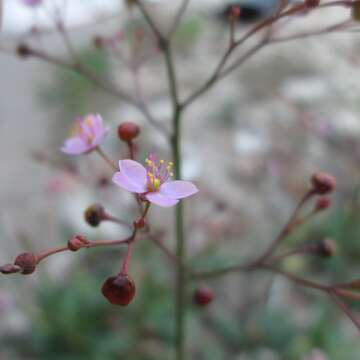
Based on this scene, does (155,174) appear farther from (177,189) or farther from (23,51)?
(23,51)

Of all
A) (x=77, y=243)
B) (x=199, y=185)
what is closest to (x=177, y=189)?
(x=77, y=243)

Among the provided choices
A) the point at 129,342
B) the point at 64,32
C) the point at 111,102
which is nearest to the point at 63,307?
the point at 129,342

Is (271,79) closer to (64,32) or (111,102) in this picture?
(111,102)

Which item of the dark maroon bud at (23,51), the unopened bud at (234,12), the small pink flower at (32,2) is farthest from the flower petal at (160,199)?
the small pink flower at (32,2)

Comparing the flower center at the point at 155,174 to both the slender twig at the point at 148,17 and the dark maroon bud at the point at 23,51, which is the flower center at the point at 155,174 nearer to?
the slender twig at the point at 148,17

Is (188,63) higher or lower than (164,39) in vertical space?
lower

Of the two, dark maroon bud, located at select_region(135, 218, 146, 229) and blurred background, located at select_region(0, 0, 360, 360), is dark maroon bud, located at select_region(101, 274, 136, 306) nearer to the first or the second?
dark maroon bud, located at select_region(135, 218, 146, 229)
